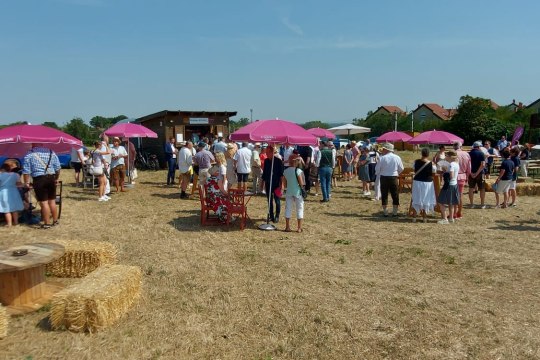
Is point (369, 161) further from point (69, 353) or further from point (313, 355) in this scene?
point (69, 353)

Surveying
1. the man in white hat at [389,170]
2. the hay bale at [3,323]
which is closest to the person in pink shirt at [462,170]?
the man in white hat at [389,170]

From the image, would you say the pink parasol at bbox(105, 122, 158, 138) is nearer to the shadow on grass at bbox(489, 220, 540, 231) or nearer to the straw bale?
the shadow on grass at bbox(489, 220, 540, 231)

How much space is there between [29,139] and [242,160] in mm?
4850

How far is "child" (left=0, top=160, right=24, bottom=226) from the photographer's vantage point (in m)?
7.90

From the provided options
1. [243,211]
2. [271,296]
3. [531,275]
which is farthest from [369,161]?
[271,296]

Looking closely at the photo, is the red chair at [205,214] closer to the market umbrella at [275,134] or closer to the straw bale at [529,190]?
A: the market umbrella at [275,134]

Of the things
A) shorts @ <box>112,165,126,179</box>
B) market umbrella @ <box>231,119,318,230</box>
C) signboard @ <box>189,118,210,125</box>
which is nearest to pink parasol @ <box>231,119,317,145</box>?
market umbrella @ <box>231,119,318,230</box>

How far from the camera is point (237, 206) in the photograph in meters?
8.22

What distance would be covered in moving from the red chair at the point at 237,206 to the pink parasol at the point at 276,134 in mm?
1088

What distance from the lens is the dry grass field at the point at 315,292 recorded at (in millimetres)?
3811

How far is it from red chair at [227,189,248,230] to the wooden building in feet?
39.6

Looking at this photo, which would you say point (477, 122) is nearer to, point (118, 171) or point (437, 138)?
point (437, 138)

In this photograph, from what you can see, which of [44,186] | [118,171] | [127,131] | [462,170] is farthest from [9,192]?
[462,170]

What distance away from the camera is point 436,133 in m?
12.4
